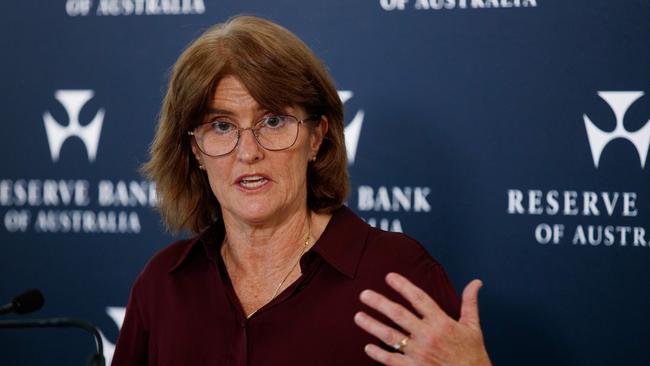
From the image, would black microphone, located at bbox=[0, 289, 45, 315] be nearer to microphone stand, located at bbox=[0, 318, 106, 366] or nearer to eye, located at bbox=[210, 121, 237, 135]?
microphone stand, located at bbox=[0, 318, 106, 366]

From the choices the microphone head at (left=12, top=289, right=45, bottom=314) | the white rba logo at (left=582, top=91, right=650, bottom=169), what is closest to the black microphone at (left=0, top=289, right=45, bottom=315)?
the microphone head at (left=12, top=289, right=45, bottom=314)

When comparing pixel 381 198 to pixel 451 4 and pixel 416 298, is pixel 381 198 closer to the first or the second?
pixel 451 4

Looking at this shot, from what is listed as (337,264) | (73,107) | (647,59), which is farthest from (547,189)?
(73,107)

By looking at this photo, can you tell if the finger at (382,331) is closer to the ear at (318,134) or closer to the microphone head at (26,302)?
the ear at (318,134)

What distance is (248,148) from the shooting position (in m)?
1.60

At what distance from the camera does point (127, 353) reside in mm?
1749

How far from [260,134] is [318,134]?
178 millimetres

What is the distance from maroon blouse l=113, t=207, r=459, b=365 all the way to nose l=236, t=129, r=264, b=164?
0.22m

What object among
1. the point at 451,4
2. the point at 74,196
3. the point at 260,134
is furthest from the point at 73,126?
the point at 451,4

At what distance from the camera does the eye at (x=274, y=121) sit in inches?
64.2

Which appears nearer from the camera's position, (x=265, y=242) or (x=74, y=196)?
(x=265, y=242)

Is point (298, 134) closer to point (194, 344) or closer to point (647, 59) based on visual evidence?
point (194, 344)

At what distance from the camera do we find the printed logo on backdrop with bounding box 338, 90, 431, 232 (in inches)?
87.6

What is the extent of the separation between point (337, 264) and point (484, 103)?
78cm
